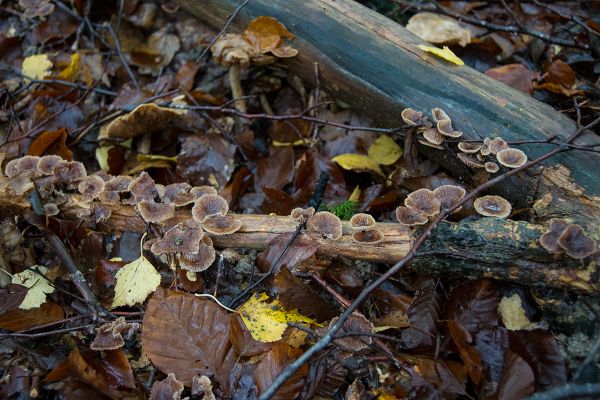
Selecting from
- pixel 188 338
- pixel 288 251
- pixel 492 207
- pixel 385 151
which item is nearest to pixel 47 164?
pixel 188 338

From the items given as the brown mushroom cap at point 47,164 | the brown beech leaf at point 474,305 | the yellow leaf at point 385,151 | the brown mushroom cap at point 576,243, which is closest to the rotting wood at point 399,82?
the yellow leaf at point 385,151

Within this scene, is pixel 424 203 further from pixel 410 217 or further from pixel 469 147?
pixel 469 147

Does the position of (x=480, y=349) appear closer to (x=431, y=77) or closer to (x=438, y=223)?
(x=438, y=223)

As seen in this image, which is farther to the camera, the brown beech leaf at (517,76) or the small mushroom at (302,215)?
the brown beech leaf at (517,76)

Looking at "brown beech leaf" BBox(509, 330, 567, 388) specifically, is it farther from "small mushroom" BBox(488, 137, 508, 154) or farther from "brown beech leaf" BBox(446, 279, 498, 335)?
"small mushroom" BBox(488, 137, 508, 154)

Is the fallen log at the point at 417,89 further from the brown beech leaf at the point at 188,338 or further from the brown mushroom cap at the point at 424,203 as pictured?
the brown beech leaf at the point at 188,338

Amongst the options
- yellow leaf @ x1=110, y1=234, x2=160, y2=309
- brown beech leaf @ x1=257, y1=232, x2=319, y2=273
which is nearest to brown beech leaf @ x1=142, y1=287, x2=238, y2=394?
yellow leaf @ x1=110, y1=234, x2=160, y2=309

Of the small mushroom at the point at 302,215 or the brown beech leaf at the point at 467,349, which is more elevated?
the small mushroom at the point at 302,215
